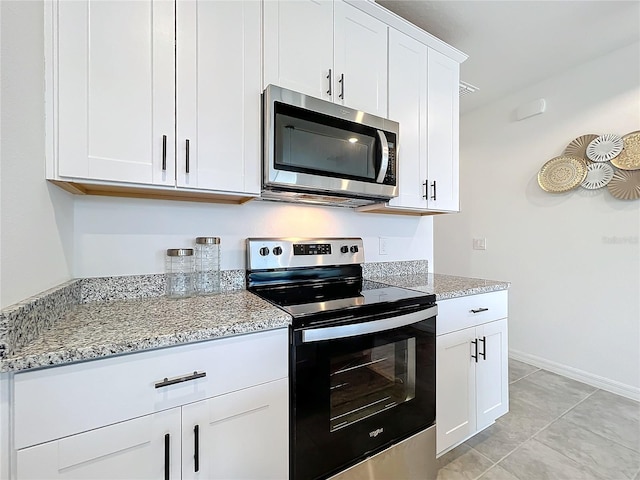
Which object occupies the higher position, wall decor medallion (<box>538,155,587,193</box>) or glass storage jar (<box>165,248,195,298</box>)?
wall decor medallion (<box>538,155,587,193</box>)

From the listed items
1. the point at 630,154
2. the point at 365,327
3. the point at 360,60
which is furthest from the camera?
the point at 630,154

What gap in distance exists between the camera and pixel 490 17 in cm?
192

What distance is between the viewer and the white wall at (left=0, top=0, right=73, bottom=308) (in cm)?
74


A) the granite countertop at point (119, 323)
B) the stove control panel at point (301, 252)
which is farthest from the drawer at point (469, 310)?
the granite countertop at point (119, 323)

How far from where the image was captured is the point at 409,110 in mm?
1771

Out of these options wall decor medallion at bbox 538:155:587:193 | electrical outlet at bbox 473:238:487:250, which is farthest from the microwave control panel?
electrical outlet at bbox 473:238:487:250

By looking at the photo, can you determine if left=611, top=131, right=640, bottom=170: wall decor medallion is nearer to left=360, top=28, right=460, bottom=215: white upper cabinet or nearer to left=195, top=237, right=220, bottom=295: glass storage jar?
left=360, top=28, right=460, bottom=215: white upper cabinet

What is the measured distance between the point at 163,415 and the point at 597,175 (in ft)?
10.9

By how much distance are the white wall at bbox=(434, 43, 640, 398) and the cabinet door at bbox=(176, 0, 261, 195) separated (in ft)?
9.34

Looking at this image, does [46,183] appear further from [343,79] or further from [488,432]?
[488,432]

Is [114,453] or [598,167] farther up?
[598,167]

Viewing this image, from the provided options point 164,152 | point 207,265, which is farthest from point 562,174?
point 164,152

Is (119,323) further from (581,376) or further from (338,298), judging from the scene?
(581,376)

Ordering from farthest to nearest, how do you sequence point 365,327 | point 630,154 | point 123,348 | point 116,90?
point 630,154 < point 365,327 < point 116,90 < point 123,348
